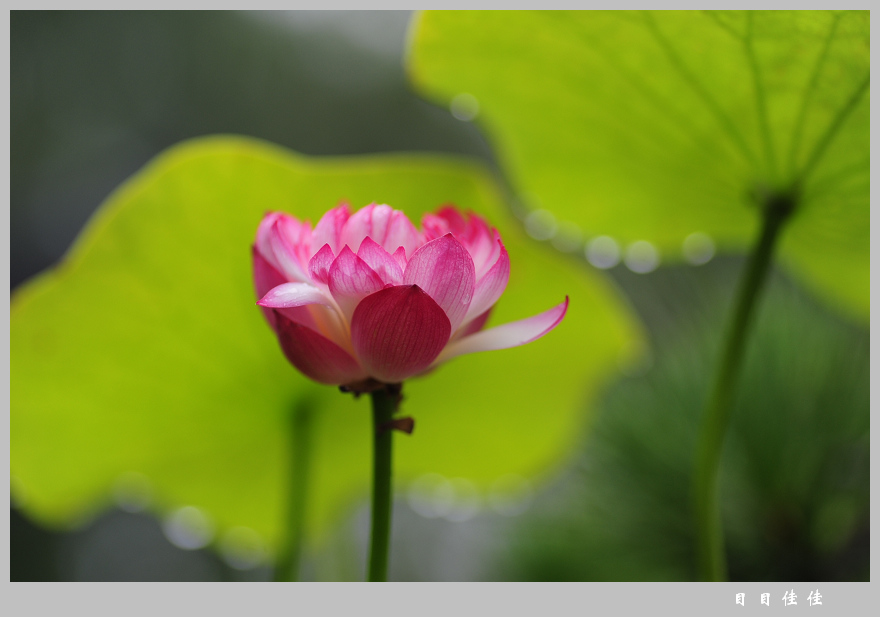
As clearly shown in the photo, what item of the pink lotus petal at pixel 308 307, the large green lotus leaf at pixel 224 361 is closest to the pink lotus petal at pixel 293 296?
the pink lotus petal at pixel 308 307

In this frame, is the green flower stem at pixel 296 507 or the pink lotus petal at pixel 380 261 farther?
the green flower stem at pixel 296 507

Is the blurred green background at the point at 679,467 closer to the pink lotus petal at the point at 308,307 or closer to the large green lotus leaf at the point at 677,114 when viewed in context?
the large green lotus leaf at the point at 677,114

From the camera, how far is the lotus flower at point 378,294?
16 cm

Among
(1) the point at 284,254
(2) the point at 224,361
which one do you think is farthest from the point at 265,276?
(2) the point at 224,361

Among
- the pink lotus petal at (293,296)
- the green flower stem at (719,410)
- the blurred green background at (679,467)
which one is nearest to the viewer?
the pink lotus petal at (293,296)

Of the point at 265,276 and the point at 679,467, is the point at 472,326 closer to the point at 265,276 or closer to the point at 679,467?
the point at 265,276

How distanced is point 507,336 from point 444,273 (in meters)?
0.03

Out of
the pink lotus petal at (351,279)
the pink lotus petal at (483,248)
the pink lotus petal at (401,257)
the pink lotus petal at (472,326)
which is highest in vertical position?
the pink lotus petal at (483,248)

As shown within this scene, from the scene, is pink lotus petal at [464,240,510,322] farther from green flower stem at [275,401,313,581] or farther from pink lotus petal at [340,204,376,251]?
green flower stem at [275,401,313,581]

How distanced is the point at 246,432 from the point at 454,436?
0.37 feet

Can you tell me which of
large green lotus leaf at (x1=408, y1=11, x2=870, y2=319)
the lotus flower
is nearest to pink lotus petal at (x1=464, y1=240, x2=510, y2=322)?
the lotus flower

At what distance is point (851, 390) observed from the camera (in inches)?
15.6

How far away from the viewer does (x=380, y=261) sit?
167 mm

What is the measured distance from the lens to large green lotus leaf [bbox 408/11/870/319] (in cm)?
24
